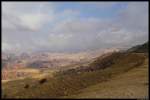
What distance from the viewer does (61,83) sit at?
112 ft

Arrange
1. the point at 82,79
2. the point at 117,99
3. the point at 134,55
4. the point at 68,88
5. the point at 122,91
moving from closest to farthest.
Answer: the point at 117,99 < the point at 122,91 < the point at 68,88 < the point at 82,79 < the point at 134,55

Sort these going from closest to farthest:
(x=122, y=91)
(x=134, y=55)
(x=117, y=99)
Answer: (x=117, y=99)
(x=122, y=91)
(x=134, y=55)

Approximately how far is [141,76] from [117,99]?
607 inches

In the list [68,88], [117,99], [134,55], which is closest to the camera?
[117,99]

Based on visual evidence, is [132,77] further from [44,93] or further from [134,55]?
[134,55]

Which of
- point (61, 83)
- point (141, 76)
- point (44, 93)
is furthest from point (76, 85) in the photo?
point (141, 76)

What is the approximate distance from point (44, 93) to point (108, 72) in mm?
12743

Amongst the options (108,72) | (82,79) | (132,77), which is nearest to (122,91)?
(132,77)

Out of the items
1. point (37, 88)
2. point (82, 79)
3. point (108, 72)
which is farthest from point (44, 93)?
point (108, 72)

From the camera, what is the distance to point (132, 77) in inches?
1368

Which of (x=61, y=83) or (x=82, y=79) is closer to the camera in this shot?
(x=61, y=83)

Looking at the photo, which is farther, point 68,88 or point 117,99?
point 68,88

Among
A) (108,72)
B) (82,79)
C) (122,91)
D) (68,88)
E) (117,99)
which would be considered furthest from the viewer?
(108,72)

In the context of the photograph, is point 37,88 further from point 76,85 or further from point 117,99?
point 117,99
